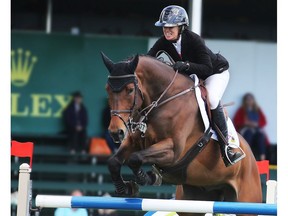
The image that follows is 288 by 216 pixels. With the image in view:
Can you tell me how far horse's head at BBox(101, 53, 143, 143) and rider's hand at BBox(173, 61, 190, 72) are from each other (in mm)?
520

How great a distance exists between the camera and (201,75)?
22.8 feet

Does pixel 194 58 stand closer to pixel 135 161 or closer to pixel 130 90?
pixel 130 90

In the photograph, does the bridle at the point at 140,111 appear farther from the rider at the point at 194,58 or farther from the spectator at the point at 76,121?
the spectator at the point at 76,121

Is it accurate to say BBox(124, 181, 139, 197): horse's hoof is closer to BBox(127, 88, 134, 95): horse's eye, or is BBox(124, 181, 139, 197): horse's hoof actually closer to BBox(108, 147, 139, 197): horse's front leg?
BBox(108, 147, 139, 197): horse's front leg

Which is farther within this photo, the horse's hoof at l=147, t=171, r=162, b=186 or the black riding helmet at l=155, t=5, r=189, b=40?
the black riding helmet at l=155, t=5, r=189, b=40

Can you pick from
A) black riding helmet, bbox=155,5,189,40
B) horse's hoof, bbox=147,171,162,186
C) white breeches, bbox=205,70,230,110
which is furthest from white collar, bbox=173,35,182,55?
horse's hoof, bbox=147,171,162,186

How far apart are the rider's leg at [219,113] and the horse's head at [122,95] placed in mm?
885

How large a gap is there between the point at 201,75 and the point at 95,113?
732 cm

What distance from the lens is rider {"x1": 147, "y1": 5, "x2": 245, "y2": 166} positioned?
22.3 ft
